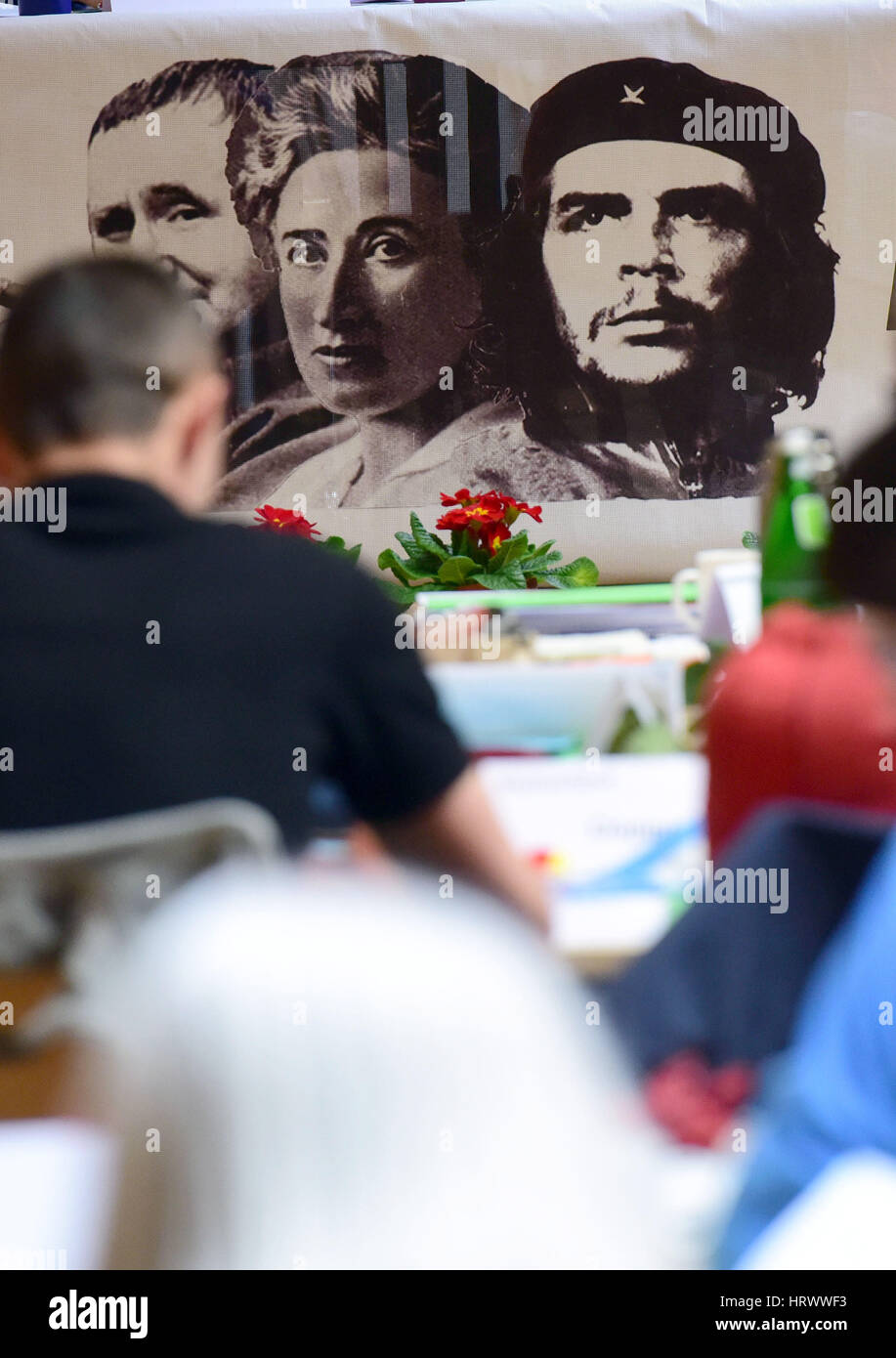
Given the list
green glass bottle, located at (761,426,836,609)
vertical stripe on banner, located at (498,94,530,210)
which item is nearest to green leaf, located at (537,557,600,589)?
vertical stripe on banner, located at (498,94,530,210)

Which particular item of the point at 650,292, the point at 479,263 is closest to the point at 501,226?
the point at 479,263

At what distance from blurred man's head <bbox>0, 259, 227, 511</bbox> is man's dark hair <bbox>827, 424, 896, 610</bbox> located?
18.4 inches

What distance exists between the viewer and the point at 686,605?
161cm

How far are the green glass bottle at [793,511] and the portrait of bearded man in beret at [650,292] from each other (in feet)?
11.1

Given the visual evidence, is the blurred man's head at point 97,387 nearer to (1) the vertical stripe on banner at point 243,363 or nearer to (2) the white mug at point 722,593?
(2) the white mug at point 722,593

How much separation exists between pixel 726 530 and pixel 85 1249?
4.43 meters

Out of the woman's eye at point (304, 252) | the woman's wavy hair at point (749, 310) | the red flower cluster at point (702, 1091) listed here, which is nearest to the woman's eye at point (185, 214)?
the woman's eye at point (304, 252)

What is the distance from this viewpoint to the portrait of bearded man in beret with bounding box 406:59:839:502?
178 inches

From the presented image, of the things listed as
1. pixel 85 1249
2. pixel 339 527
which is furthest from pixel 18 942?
pixel 339 527

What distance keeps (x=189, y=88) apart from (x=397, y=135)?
692 mm

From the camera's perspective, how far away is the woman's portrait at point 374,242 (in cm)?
Result: 447

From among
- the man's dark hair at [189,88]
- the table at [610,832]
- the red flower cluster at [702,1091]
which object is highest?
the man's dark hair at [189,88]

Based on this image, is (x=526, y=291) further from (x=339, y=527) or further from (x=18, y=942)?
(x=18, y=942)

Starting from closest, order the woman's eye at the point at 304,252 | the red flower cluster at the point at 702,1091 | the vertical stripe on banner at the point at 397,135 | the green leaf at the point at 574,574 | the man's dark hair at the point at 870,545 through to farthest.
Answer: the red flower cluster at the point at 702,1091, the man's dark hair at the point at 870,545, the green leaf at the point at 574,574, the vertical stripe on banner at the point at 397,135, the woman's eye at the point at 304,252
